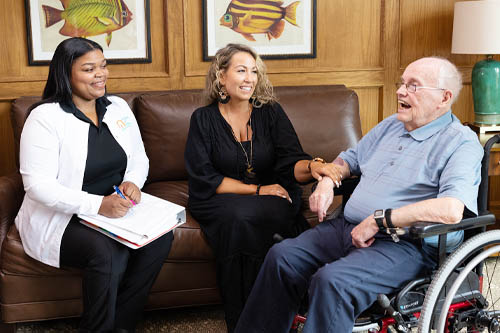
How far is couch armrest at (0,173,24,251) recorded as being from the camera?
2547 millimetres

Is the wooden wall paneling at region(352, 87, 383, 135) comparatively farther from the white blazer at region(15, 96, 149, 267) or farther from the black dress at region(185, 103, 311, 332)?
the white blazer at region(15, 96, 149, 267)

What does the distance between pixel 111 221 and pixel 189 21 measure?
59.0 inches

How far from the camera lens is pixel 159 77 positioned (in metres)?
3.46

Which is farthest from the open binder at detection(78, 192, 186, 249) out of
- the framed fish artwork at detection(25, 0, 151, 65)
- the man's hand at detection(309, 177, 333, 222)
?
the framed fish artwork at detection(25, 0, 151, 65)

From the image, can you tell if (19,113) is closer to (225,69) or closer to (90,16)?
(90,16)

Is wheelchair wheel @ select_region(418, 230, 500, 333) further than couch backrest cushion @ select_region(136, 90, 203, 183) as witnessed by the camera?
No

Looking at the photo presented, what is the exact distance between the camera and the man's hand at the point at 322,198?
2236mm

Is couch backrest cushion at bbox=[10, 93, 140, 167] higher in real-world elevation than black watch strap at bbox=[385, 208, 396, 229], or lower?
higher

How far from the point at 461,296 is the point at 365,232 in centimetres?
36

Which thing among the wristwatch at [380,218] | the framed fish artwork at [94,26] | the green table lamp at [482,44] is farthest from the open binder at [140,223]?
the green table lamp at [482,44]

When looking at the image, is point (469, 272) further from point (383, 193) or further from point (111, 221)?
point (111, 221)

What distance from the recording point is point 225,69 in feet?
8.86

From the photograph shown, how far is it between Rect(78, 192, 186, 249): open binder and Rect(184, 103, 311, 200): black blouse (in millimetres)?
227

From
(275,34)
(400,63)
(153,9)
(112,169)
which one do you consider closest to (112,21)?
(153,9)
